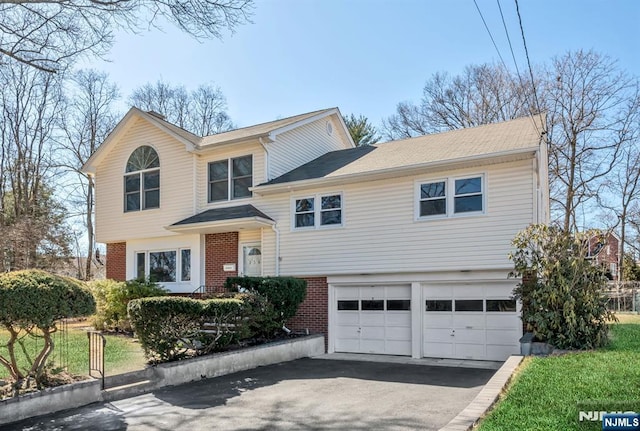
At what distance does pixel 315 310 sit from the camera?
50.0 feet

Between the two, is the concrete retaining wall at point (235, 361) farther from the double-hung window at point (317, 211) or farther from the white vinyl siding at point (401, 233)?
the double-hung window at point (317, 211)

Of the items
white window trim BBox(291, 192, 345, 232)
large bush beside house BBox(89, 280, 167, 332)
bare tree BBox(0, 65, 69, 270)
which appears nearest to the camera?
white window trim BBox(291, 192, 345, 232)

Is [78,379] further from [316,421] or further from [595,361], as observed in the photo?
[595,361]

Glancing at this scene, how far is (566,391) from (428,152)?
9.09 m

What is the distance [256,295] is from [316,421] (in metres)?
5.82

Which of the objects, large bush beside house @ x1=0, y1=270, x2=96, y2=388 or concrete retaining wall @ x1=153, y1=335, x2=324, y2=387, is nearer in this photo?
large bush beside house @ x1=0, y1=270, x2=96, y2=388

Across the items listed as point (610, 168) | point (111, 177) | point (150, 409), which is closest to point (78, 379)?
point (150, 409)

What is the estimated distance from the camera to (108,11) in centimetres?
1084

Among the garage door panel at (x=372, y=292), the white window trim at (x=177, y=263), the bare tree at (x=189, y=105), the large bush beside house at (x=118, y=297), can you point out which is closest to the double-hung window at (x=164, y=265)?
the white window trim at (x=177, y=263)

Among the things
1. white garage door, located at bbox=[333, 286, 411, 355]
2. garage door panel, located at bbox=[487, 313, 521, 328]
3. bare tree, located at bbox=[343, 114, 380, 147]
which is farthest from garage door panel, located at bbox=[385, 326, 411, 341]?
bare tree, located at bbox=[343, 114, 380, 147]

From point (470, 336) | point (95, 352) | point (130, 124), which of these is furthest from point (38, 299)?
point (130, 124)

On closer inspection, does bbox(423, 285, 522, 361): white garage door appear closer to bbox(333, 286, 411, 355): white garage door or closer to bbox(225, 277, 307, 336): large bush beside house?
bbox(333, 286, 411, 355): white garage door

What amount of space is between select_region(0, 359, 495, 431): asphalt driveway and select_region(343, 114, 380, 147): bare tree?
21.1m

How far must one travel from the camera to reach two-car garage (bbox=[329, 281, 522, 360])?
12773 millimetres
